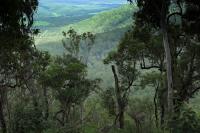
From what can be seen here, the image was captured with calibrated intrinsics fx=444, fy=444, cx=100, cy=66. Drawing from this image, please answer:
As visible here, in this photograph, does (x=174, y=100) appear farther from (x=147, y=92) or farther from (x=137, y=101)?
(x=147, y=92)

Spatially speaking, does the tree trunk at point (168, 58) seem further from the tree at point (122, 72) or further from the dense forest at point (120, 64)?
the tree at point (122, 72)

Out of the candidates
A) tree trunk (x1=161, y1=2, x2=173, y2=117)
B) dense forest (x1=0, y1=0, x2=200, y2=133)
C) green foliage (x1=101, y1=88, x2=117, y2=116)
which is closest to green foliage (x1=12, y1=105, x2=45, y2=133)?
dense forest (x1=0, y1=0, x2=200, y2=133)

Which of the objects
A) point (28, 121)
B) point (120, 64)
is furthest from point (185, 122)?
point (120, 64)

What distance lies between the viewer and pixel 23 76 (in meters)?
25.9

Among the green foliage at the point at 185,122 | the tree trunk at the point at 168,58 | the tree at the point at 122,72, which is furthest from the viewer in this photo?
the tree at the point at 122,72

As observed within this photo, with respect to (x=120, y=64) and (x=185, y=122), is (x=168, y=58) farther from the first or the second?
(x=120, y=64)

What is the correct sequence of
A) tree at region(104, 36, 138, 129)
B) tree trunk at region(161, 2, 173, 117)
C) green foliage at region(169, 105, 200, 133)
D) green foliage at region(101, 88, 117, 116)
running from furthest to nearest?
green foliage at region(101, 88, 117, 116) < tree at region(104, 36, 138, 129) < tree trunk at region(161, 2, 173, 117) < green foliage at region(169, 105, 200, 133)

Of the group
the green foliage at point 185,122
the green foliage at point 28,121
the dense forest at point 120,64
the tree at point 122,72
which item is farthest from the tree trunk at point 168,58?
the tree at point 122,72

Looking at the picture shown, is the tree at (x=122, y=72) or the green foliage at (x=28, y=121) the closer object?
the green foliage at (x=28, y=121)

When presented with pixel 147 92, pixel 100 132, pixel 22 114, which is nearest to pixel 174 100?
pixel 22 114

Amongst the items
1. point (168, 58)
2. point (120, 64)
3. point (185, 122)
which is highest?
point (168, 58)

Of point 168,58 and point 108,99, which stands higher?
point 168,58

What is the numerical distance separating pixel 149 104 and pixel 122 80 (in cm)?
2006

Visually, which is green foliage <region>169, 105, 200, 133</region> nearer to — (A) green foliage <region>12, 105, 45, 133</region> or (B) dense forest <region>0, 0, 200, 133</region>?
(B) dense forest <region>0, 0, 200, 133</region>
